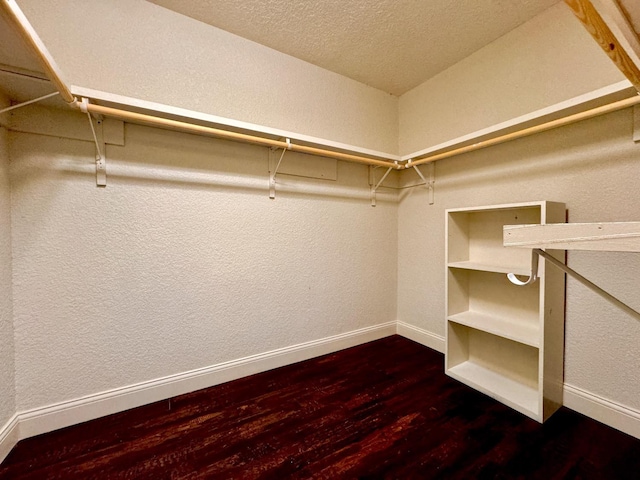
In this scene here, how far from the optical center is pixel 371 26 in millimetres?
1737

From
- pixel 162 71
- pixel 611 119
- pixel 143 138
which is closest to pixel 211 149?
pixel 143 138

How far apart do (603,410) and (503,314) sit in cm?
63

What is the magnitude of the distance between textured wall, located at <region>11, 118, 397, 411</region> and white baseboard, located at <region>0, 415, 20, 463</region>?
82 millimetres

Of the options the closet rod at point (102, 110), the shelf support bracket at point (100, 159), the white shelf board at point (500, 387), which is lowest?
the white shelf board at point (500, 387)

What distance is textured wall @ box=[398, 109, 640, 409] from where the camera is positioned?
4.43 feet

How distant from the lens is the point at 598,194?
1.44 m

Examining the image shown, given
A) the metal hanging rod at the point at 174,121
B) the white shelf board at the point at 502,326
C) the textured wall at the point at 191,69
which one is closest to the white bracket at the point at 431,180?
the metal hanging rod at the point at 174,121

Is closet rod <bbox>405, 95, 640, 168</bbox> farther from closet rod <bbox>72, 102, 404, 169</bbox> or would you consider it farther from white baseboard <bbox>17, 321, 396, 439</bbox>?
white baseboard <bbox>17, 321, 396, 439</bbox>

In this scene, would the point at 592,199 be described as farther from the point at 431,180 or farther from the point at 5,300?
the point at 5,300

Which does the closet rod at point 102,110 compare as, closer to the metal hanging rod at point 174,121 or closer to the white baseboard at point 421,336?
the metal hanging rod at point 174,121

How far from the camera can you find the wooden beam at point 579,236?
440 millimetres

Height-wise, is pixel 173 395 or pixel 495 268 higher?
pixel 495 268

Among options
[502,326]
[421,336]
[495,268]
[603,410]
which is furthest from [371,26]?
[603,410]

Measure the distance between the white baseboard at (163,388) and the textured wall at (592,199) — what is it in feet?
4.94
